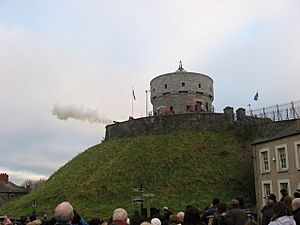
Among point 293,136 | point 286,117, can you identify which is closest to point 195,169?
point 286,117

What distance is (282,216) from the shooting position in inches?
263

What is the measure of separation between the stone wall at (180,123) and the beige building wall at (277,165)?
13.6 m

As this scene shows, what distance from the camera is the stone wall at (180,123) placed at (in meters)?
42.4

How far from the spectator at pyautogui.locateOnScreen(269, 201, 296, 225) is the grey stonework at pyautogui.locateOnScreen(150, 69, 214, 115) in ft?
142

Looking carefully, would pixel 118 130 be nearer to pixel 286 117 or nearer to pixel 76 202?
pixel 76 202

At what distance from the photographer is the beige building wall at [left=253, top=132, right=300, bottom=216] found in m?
24.4

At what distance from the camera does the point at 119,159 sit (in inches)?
1587

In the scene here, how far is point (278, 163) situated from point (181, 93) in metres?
26.3

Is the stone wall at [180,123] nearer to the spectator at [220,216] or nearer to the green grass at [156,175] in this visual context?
the green grass at [156,175]

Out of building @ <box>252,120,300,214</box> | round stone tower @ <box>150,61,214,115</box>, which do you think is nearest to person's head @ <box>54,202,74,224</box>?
building @ <box>252,120,300,214</box>

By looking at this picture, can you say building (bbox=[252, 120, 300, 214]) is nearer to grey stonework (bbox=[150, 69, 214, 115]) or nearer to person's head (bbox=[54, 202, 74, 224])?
person's head (bbox=[54, 202, 74, 224])

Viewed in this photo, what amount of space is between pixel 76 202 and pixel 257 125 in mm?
18922

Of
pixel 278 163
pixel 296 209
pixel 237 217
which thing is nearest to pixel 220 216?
pixel 296 209

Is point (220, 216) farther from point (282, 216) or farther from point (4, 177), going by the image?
point (4, 177)
